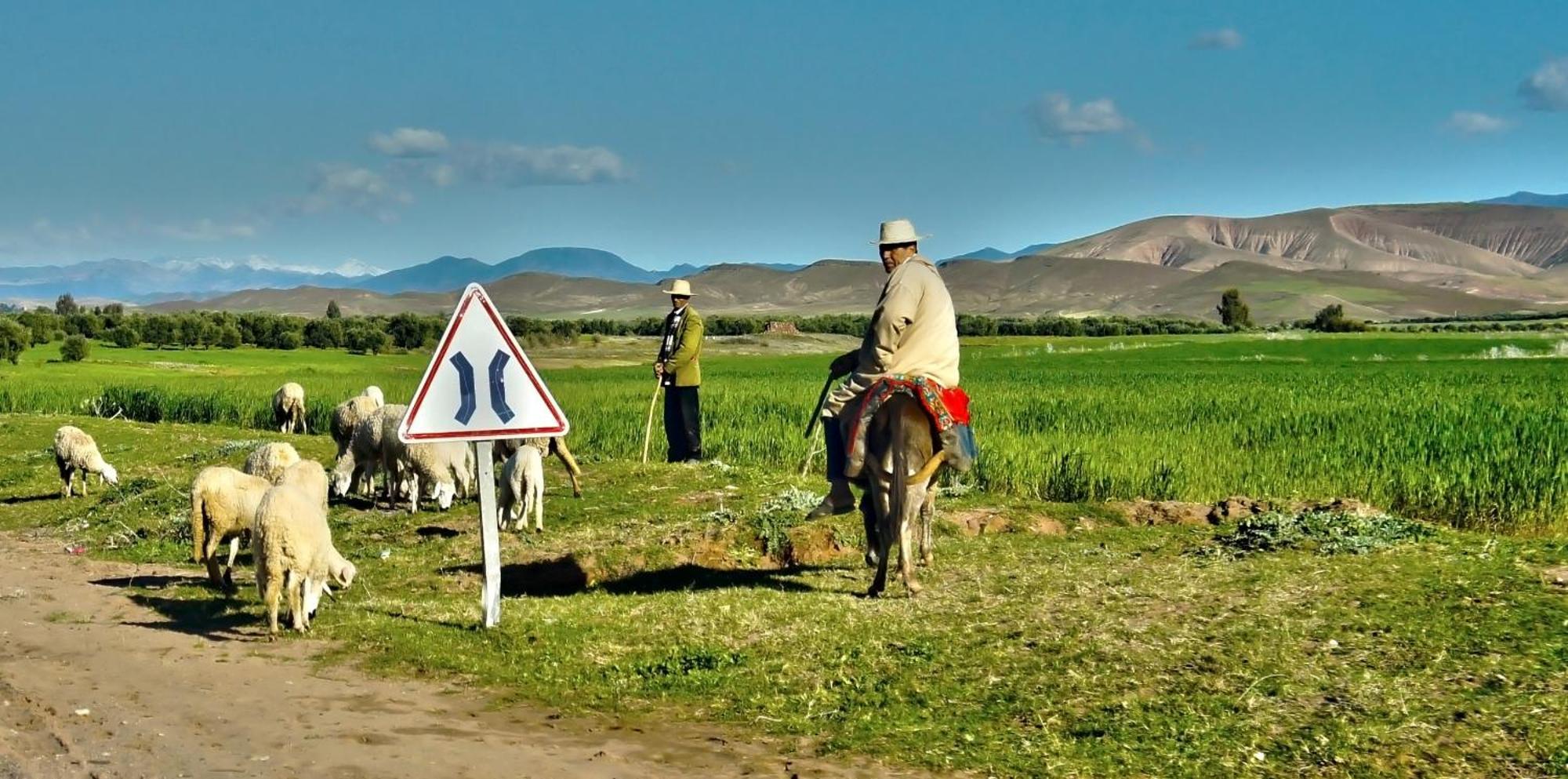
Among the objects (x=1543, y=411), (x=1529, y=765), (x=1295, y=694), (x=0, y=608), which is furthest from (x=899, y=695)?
(x=1543, y=411)

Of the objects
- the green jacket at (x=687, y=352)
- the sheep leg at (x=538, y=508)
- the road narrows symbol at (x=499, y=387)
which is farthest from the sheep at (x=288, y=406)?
the road narrows symbol at (x=499, y=387)

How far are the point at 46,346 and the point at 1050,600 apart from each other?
238ft

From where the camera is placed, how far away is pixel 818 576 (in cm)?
1197

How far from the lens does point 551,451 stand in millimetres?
20781

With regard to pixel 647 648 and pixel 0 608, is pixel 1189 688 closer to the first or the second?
pixel 647 648

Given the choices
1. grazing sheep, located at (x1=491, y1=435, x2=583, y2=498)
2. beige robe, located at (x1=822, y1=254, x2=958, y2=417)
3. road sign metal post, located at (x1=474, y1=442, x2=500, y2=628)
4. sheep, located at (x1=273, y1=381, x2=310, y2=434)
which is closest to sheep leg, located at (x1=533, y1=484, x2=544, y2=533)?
grazing sheep, located at (x1=491, y1=435, x2=583, y2=498)

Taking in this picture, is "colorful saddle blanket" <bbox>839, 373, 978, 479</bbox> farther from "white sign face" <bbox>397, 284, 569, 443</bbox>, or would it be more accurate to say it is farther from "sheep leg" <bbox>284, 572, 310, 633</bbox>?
"sheep leg" <bbox>284, 572, 310, 633</bbox>

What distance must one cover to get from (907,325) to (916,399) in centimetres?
61

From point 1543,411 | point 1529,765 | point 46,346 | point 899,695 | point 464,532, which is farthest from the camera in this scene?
point 46,346

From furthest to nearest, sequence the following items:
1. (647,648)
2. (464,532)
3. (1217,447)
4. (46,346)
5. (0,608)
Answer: (46,346) → (1217,447) → (464,532) → (0,608) → (647,648)

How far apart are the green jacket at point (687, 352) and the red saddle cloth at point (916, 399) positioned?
29.7 feet

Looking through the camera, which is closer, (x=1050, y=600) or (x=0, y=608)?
(x=1050, y=600)

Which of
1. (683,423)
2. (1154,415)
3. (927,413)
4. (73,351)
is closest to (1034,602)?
(927,413)

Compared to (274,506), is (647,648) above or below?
below
